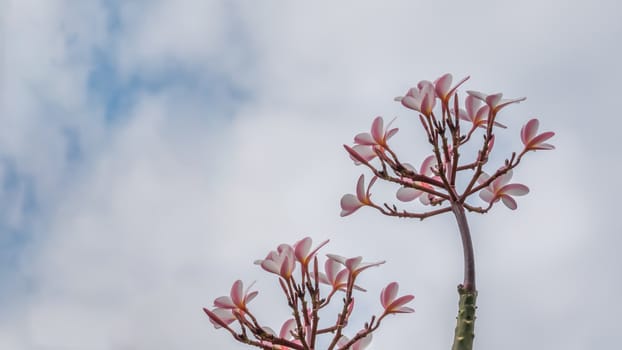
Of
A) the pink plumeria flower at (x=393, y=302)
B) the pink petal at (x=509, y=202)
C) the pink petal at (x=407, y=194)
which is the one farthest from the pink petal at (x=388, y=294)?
the pink petal at (x=509, y=202)

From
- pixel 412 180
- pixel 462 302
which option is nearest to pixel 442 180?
pixel 412 180

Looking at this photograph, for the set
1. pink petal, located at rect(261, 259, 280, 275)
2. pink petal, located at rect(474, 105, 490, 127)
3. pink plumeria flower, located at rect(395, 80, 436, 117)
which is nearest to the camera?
pink petal, located at rect(261, 259, 280, 275)

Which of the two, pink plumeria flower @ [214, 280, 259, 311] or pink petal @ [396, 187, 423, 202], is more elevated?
pink petal @ [396, 187, 423, 202]

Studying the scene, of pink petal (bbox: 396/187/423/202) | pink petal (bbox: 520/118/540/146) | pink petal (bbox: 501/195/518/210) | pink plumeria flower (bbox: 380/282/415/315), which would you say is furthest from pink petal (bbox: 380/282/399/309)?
pink petal (bbox: 520/118/540/146)

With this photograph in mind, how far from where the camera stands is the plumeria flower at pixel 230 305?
211 cm

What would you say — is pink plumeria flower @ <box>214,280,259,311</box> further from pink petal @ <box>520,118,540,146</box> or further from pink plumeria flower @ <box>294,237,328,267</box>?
pink petal @ <box>520,118,540,146</box>

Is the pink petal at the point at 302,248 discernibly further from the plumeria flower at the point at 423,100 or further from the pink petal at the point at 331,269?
the plumeria flower at the point at 423,100

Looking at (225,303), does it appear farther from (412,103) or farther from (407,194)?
Result: (412,103)

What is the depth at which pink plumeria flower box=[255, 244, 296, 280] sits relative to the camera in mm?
2086

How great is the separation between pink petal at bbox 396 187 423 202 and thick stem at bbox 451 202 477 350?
1.13 ft

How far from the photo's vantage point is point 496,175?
2.17 m

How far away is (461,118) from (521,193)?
339 mm

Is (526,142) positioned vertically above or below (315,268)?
above

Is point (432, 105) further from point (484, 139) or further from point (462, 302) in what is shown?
point (462, 302)
